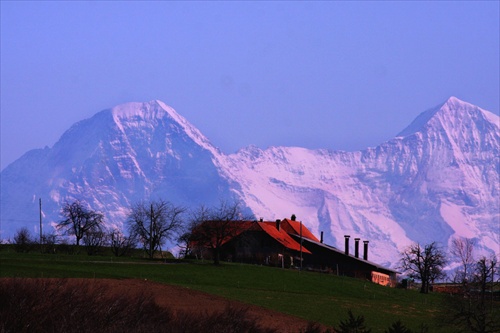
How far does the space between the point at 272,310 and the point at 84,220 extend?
8886 centimetres

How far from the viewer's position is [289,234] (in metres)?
166

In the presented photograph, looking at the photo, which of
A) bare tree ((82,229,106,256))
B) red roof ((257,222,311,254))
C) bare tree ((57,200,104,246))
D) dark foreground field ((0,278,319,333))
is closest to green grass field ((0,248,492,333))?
red roof ((257,222,311,254))

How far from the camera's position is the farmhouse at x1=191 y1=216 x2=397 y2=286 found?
14088cm

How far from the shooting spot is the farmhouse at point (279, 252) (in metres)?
141

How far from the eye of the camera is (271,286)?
100 meters

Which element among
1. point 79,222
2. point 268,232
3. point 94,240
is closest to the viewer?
point 268,232

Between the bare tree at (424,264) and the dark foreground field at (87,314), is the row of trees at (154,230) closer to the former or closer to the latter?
the bare tree at (424,264)

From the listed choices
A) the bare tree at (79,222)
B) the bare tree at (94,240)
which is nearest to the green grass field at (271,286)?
the bare tree at (94,240)

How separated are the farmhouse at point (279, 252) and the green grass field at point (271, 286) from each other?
1525 cm

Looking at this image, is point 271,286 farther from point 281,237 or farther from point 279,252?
point 281,237

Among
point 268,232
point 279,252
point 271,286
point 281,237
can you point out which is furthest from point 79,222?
point 271,286

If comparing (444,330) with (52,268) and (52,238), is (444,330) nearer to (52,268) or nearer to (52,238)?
(52,268)

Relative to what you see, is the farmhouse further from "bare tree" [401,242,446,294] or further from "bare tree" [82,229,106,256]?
"bare tree" [82,229,106,256]

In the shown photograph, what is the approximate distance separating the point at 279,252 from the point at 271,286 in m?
42.4
